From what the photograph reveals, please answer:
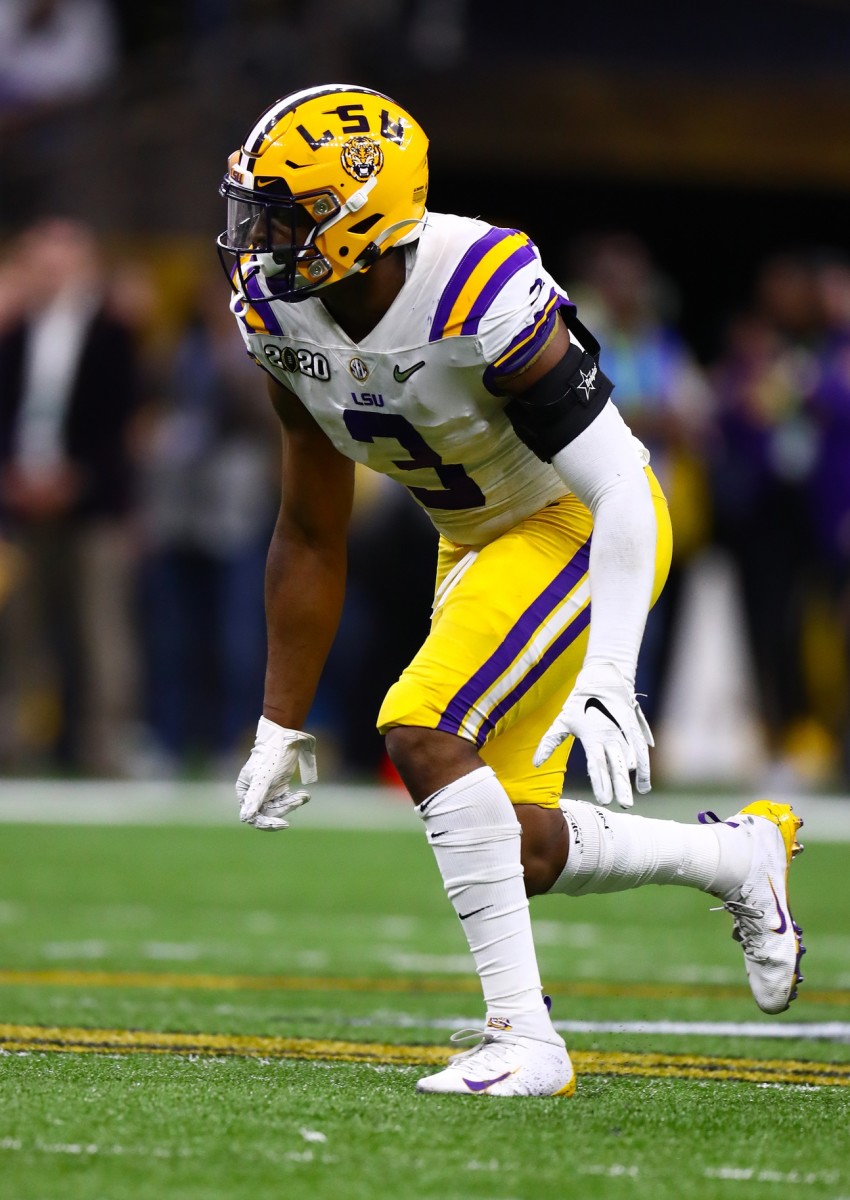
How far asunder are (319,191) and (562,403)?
0.55 meters

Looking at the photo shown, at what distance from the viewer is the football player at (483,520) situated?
353 cm

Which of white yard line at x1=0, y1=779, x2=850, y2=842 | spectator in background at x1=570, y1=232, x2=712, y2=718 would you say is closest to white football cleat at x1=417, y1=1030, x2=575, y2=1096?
white yard line at x1=0, y1=779, x2=850, y2=842

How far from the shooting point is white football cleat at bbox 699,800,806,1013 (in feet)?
13.2

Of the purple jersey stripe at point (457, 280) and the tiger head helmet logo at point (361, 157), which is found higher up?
the tiger head helmet logo at point (361, 157)

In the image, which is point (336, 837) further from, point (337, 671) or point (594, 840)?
point (594, 840)

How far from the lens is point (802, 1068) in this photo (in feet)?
12.9

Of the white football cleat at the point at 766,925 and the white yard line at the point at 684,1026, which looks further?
the white yard line at the point at 684,1026

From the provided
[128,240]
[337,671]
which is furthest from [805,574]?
[128,240]

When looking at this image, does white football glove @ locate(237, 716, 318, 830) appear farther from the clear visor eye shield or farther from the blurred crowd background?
the blurred crowd background

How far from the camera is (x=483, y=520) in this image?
396cm

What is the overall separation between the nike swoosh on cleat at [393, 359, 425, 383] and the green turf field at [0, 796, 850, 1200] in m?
1.18

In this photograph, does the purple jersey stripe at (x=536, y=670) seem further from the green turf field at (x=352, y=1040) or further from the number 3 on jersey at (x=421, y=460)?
the green turf field at (x=352, y=1040)

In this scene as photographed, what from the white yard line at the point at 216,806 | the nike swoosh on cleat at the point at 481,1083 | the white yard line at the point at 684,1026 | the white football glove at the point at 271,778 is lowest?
the white yard line at the point at 216,806

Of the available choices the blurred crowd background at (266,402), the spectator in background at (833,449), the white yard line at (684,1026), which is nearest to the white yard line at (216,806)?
the blurred crowd background at (266,402)
